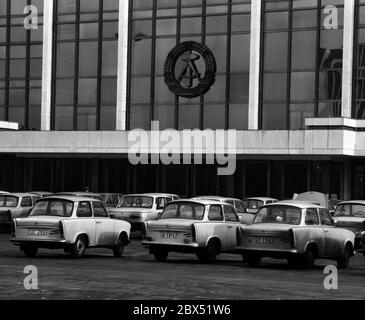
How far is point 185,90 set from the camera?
5016 cm

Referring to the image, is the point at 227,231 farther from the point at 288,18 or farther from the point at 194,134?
the point at 288,18

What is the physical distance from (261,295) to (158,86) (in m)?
36.7

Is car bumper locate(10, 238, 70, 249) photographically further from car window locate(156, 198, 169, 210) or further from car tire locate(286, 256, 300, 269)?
car window locate(156, 198, 169, 210)

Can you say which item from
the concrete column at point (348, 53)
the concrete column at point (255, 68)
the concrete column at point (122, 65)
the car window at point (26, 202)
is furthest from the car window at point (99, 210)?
the concrete column at point (122, 65)

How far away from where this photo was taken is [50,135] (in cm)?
5000

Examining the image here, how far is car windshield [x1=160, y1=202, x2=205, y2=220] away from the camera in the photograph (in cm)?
2262

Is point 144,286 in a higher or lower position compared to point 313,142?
lower

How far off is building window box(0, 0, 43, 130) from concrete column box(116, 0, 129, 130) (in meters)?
4.92

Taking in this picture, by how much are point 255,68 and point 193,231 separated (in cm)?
2774

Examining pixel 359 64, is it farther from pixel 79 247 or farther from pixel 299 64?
pixel 79 247

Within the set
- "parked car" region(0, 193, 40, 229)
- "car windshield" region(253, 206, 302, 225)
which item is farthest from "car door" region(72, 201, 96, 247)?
"parked car" region(0, 193, 40, 229)

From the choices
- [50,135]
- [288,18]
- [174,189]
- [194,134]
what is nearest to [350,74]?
[288,18]

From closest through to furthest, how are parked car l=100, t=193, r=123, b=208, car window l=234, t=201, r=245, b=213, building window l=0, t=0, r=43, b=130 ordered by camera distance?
1. car window l=234, t=201, r=245, b=213
2. parked car l=100, t=193, r=123, b=208
3. building window l=0, t=0, r=43, b=130
